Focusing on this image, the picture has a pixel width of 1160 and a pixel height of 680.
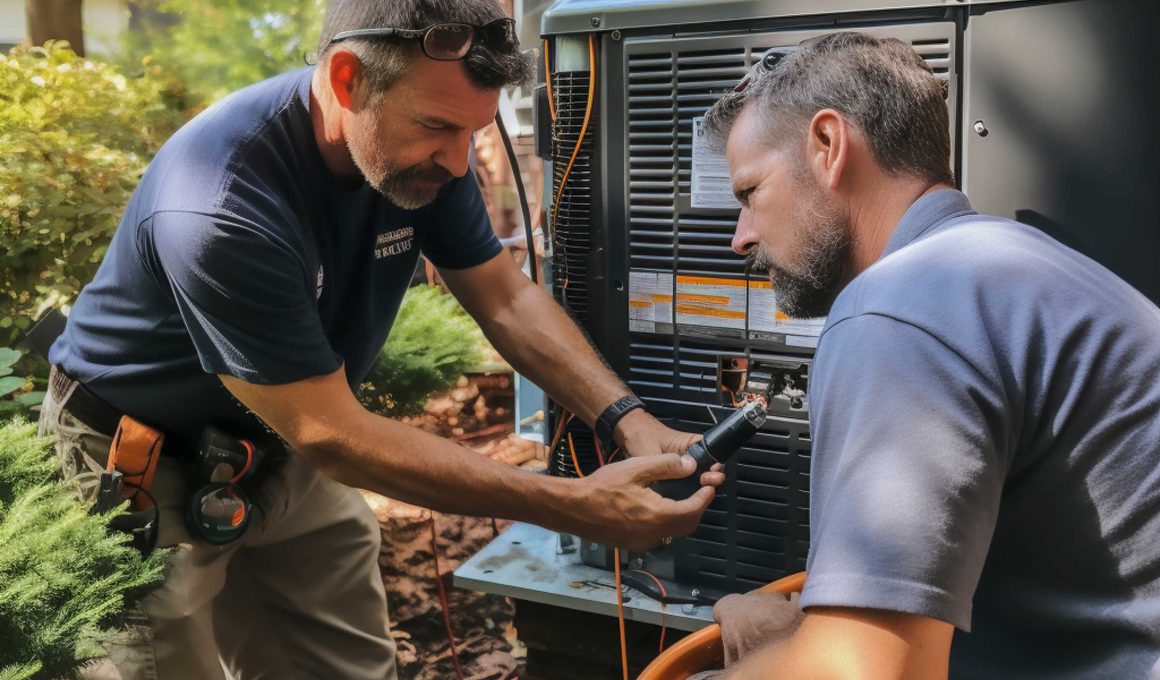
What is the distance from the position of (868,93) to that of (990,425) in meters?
0.56

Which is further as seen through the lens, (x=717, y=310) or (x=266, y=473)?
(x=266, y=473)

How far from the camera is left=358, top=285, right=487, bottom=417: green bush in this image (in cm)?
490

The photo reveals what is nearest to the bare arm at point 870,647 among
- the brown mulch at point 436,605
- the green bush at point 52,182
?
the brown mulch at point 436,605

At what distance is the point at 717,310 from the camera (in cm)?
229

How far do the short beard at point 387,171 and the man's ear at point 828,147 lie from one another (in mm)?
829

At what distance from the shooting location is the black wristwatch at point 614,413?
2.30 metres

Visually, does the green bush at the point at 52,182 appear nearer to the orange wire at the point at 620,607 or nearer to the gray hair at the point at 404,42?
the gray hair at the point at 404,42

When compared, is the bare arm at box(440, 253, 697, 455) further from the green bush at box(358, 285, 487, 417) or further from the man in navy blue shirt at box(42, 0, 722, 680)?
the green bush at box(358, 285, 487, 417)

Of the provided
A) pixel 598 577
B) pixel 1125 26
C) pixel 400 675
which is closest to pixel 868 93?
pixel 1125 26

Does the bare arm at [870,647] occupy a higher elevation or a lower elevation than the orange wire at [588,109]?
lower

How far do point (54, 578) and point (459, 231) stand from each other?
1.23 metres

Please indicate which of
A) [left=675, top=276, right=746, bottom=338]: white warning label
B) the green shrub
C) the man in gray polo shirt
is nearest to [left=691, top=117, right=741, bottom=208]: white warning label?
[left=675, top=276, right=746, bottom=338]: white warning label

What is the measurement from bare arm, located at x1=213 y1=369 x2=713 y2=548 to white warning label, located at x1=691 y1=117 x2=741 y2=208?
589 millimetres

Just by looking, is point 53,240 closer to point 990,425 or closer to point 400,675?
point 400,675
